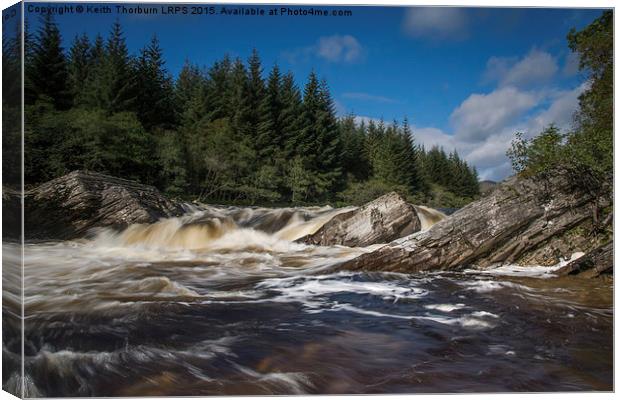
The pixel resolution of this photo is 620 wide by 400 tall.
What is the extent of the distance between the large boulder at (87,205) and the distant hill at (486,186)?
10.7ft

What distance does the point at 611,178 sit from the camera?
11.2 ft

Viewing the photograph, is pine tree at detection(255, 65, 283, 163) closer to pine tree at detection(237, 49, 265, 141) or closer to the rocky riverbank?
pine tree at detection(237, 49, 265, 141)

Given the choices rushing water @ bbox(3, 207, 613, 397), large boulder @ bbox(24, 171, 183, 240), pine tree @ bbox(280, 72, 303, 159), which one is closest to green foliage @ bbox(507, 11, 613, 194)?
rushing water @ bbox(3, 207, 613, 397)

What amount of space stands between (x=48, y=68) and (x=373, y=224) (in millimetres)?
3384

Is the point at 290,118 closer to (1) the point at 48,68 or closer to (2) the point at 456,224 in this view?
(2) the point at 456,224

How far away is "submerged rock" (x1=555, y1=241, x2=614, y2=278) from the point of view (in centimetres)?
361

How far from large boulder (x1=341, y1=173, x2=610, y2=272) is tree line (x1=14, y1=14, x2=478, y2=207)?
0.31m

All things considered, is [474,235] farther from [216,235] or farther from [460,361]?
[216,235]

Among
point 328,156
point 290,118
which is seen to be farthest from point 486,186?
point 290,118

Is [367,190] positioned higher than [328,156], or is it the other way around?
[328,156]

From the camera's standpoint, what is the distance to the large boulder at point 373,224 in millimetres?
4746

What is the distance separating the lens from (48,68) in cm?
330

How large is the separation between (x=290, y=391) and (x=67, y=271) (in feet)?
6.67

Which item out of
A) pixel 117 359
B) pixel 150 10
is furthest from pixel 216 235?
pixel 150 10
